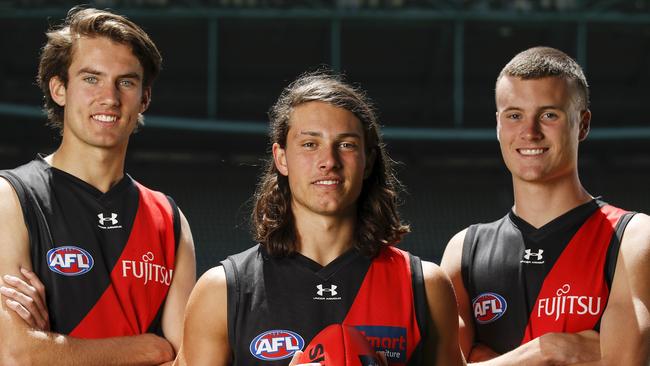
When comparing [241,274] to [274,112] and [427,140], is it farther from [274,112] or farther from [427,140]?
[427,140]

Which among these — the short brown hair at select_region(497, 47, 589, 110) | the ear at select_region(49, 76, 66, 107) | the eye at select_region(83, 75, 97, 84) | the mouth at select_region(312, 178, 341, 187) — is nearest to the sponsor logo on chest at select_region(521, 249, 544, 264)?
the short brown hair at select_region(497, 47, 589, 110)

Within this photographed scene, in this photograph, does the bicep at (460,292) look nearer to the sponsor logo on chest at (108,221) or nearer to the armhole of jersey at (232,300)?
the armhole of jersey at (232,300)

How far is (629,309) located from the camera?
3.79 m

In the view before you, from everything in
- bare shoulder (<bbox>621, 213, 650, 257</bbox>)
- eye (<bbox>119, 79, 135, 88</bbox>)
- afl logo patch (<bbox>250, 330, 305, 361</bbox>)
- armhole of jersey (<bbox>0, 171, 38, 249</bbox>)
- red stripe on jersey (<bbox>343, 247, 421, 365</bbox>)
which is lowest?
afl logo patch (<bbox>250, 330, 305, 361</bbox>)

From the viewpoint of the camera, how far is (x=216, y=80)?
19.7m

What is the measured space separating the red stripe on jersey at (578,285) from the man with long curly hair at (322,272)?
0.67 meters

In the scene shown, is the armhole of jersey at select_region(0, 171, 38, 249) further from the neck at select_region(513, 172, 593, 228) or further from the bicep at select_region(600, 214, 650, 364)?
the bicep at select_region(600, 214, 650, 364)

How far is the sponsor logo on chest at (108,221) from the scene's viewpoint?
415 centimetres

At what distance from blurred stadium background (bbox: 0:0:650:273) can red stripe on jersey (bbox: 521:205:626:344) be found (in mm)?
13909

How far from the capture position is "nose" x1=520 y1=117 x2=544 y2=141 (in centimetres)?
399

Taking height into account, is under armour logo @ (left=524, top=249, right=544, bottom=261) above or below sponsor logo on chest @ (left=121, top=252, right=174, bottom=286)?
above

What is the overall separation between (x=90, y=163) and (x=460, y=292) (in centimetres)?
160

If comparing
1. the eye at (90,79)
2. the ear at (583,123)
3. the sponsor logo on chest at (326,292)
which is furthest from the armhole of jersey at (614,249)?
the eye at (90,79)

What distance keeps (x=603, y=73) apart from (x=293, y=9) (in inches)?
243
